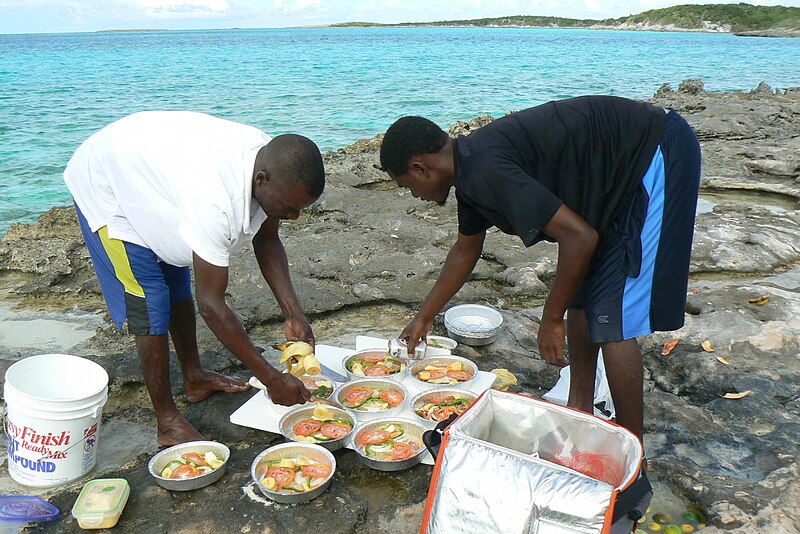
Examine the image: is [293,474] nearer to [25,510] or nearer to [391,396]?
A: [391,396]

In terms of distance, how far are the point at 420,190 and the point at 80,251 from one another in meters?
4.21

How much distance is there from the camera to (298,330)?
360cm

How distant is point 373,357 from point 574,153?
194 cm

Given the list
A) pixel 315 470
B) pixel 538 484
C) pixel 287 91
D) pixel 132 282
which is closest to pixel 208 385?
pixel 132 282

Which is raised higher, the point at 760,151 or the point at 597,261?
the point at 597,261

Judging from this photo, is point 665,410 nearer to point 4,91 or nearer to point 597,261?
point 597,261

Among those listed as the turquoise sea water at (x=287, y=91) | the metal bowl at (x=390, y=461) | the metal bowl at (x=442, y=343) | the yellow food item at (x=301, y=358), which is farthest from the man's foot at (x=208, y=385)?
the turquoise sea water at (x=287, y=91)

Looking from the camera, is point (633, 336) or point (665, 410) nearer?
point (633, 336)

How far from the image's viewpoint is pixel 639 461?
2066 millimetres

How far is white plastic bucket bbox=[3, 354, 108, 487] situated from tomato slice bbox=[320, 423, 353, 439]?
1088 millimetres

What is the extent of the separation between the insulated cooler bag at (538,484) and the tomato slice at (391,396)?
119cm

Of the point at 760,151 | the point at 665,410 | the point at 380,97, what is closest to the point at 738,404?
the point at 665,410

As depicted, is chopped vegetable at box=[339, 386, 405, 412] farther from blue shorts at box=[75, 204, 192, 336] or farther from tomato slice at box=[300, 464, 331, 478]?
blue shorts at box=[75, 204, 192, 336]

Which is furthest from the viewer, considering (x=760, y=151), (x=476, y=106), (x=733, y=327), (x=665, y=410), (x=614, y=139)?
(x=476, y=106)
